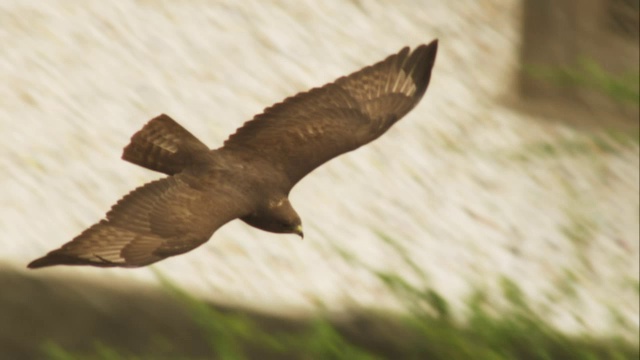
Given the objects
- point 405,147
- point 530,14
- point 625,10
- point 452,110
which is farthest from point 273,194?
point 625,10

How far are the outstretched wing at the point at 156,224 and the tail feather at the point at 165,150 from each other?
0.02 metres

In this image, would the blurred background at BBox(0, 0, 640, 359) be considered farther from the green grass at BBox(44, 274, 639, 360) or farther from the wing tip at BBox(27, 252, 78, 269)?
the wing tip at BBox(27, 252, 78, 269)

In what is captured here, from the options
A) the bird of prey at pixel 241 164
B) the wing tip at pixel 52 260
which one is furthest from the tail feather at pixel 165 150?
the wing tip at pixel 52 260

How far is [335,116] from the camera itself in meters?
0.75

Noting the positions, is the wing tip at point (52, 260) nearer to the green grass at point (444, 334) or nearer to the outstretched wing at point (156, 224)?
the outstretched wing at point (156, 224)

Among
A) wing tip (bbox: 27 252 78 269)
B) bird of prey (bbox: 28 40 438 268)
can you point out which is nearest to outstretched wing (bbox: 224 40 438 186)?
bird of prey (bbox: 28 40 438 268)

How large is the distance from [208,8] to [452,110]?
16.0 inches

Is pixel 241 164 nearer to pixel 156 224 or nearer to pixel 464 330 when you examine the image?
pixel 156 224

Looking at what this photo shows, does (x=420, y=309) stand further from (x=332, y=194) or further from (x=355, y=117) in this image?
(x=332, y=194)

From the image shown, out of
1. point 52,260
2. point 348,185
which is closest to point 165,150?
point 52,260

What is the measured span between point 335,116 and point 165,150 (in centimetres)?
13

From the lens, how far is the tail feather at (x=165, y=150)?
0.67 meters

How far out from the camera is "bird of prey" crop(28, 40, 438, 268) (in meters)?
0.59

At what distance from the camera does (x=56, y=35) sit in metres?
1.37
